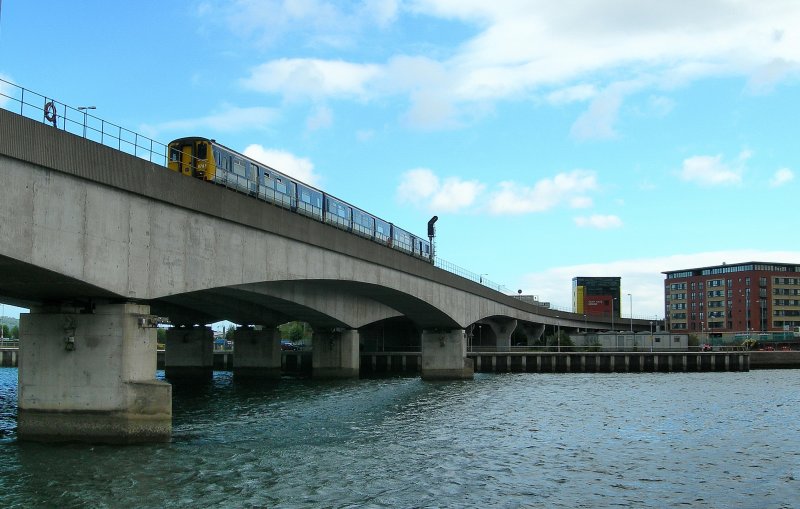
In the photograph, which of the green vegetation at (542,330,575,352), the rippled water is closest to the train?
the rippled water

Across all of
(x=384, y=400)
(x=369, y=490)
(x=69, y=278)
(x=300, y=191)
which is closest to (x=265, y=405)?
(x=384, y=400)

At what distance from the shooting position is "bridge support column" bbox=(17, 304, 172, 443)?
2498 cm

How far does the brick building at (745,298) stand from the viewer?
17288cm

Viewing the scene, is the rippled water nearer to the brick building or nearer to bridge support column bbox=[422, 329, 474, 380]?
bridge support column bbox=[422, 329, 474, 380]

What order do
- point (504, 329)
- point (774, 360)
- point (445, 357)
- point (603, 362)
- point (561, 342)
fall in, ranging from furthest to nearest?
point (561, 342) < point (504, 329) < point (774, 360) < point (603, 362) < point (445, 357)

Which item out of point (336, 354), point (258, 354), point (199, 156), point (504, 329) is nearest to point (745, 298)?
point (504, 329)

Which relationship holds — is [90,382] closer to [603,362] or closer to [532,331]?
[603,362]

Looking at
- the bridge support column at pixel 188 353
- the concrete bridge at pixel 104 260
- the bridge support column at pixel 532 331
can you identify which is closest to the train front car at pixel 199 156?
the concrete bridge at pixel 104 260

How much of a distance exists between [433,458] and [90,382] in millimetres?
11796

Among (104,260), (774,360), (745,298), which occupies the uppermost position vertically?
(745,298)

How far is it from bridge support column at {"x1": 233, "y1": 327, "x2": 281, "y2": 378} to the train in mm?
20508

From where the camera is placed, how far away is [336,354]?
72.8m

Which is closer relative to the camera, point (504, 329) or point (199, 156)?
point (199, 156)

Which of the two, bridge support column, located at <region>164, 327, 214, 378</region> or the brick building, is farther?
the brick building
